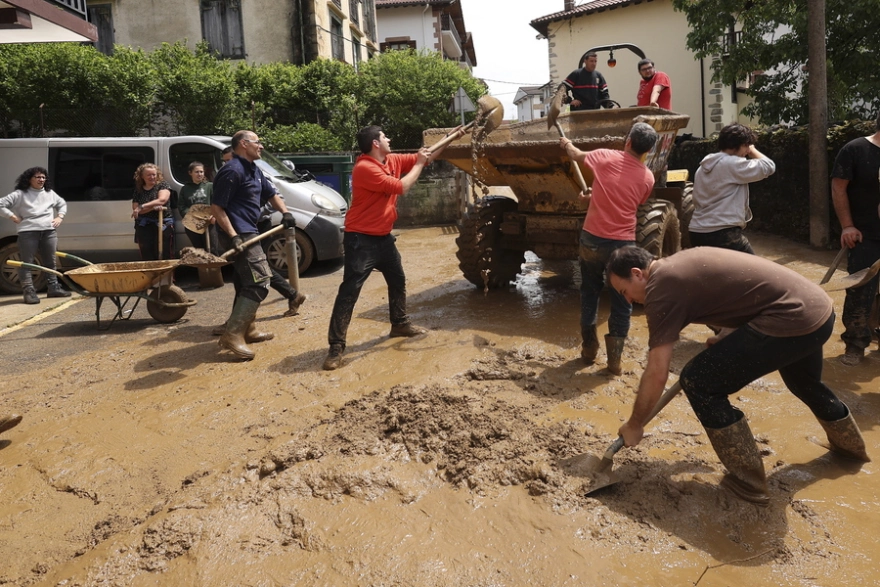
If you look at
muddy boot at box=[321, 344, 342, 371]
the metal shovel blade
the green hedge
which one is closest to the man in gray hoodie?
the metal shovel blade

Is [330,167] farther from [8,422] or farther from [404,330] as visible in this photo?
[8,422]

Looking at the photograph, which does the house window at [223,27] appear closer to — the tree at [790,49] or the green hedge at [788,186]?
the tree at [790,49]

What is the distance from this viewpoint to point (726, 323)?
126 inches

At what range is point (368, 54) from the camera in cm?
2623

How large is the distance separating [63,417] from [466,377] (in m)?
2.76

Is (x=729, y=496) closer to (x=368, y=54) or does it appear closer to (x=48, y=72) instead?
(x=48, y=72)

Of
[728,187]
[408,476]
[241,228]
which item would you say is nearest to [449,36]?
[241,228]

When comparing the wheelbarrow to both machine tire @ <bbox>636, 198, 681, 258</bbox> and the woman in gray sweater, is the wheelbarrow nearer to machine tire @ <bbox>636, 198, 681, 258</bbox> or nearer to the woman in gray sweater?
the woman in gray sweater

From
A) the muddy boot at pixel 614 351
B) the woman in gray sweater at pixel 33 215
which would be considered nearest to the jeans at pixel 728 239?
the muddy boot at pixel 614 351

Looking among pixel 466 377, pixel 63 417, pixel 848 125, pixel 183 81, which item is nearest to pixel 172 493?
pixel 63 417

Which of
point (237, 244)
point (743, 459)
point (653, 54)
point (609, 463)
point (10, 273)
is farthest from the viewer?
point (653, 54)

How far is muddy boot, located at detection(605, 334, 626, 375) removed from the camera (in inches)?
194

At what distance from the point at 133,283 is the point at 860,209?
5.99 m

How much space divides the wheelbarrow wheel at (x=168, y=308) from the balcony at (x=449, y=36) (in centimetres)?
2879
